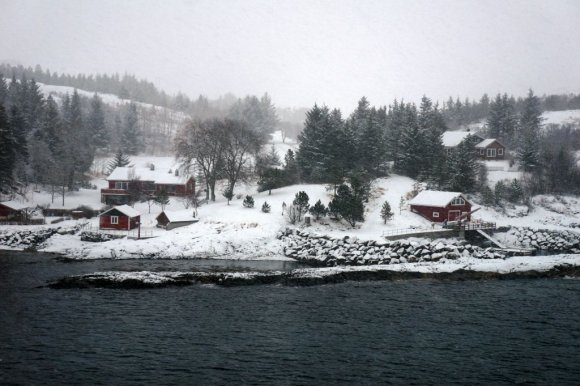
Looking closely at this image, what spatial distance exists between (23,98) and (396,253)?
89.2 metres

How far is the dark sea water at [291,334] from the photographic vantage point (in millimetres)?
18828

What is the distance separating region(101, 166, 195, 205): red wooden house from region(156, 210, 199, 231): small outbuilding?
13166 mm

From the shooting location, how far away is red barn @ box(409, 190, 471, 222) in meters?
56.3

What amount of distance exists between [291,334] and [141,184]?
170ft

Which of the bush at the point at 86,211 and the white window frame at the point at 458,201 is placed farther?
the bush at the point at 86,211

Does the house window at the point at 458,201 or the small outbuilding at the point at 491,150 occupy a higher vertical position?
the small outbuilding at the point at 491,150

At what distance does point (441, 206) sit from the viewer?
5562 cm

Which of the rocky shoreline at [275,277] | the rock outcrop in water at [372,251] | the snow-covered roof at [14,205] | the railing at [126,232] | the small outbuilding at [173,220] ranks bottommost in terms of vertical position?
the rocky shoreline at [275,277]

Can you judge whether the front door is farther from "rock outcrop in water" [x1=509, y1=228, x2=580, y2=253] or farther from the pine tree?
the pine tree

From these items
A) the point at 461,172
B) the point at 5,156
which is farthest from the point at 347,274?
the point at 5,156

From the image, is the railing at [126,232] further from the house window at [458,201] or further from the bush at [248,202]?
the house window at [458,201]

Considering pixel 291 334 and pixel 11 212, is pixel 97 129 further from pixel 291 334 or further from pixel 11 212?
pixel 291 334

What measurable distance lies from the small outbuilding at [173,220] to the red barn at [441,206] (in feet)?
97.3

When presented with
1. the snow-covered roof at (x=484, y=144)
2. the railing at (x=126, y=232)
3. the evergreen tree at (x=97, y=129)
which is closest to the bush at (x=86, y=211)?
the railing at (x=126, y=232)
